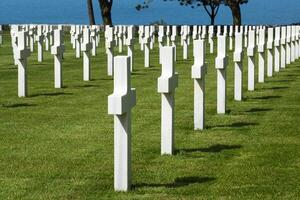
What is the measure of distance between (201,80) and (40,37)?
17.4 m

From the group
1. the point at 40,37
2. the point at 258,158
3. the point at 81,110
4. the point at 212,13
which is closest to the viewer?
the point at 258,158

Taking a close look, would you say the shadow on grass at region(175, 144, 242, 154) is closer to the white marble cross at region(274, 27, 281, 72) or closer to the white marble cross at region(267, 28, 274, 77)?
the white marble cross at region(267, 28, 274, 77)

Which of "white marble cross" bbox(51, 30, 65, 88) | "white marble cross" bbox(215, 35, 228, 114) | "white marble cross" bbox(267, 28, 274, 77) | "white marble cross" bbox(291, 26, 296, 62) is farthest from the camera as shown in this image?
"white marble cross" bbox(291, 26, 296, 62)

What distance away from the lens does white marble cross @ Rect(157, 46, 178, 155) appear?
30.8 feet

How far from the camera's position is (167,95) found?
9.55 meters

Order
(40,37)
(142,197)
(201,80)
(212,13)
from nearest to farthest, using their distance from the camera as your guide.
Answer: (142,197)
(201,80)
(40,37)
(212,13)

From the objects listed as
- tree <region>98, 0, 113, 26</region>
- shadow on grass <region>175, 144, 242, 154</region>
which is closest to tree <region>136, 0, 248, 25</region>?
tree <region>98, 0, 113, 26</region>

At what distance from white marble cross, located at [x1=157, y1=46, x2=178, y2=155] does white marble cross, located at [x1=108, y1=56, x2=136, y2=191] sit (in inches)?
64.6

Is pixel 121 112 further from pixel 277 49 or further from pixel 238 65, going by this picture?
pixel 277 49

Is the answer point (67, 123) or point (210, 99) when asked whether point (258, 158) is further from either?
point (210, 99)

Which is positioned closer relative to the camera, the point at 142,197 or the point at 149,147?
the point at 142,197

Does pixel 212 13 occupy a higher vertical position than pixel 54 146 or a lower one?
higher

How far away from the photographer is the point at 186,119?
43.2 ft

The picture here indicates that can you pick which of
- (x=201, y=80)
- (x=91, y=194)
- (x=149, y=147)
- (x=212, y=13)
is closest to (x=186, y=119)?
(x=201, y=80)
